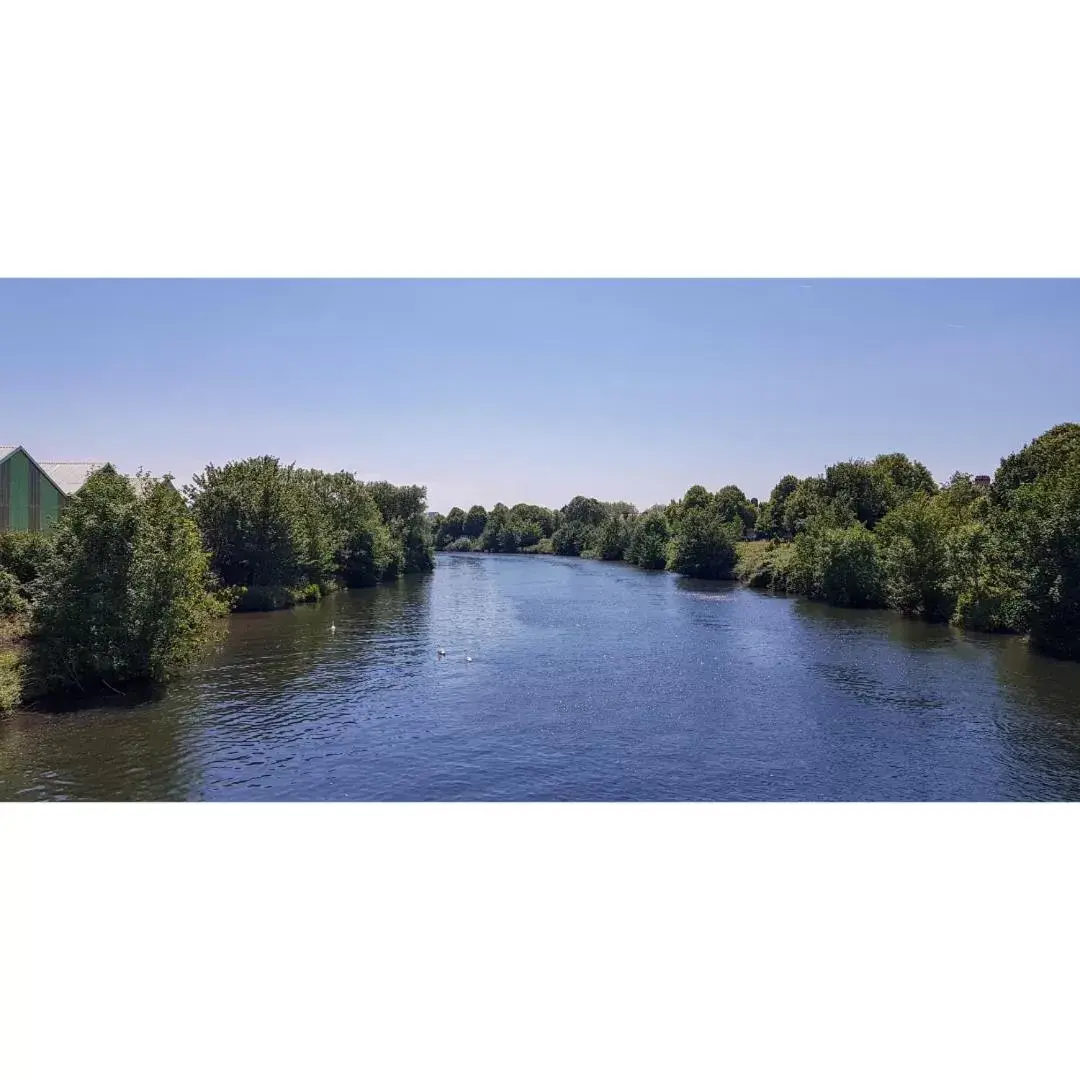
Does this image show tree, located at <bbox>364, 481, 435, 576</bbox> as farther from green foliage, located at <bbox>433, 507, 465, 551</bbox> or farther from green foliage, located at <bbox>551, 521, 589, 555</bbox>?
green foliage, located at <bbox>433, 507, 465, 551</bbox>

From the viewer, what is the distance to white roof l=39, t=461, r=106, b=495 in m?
45.0

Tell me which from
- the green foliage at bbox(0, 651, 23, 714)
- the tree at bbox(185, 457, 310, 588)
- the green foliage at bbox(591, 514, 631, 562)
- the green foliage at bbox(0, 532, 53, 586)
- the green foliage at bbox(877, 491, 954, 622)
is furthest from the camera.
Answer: the green foliage at bbox(591, 514, 631, 562)

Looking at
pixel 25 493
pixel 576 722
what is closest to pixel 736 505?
pixel 25 493

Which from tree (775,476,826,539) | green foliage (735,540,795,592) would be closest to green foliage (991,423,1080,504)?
green foliage (735,540,795,592)

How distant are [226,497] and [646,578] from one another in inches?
1598

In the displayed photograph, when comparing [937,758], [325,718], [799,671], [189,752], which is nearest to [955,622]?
[799,671]

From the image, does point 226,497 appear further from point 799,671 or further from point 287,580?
point 799,671

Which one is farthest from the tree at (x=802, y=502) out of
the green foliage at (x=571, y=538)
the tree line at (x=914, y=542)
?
the green foliage at (x=571, y=538)

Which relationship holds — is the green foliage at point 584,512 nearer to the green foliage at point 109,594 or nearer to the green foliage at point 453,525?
the green foliage at point 453,525

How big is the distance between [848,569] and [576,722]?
33.5 m

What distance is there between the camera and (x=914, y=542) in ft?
141

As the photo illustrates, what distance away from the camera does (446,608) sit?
4603cm

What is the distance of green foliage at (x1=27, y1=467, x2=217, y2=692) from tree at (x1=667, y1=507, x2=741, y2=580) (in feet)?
198

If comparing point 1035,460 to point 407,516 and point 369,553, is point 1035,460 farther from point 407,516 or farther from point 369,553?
point 407,516
